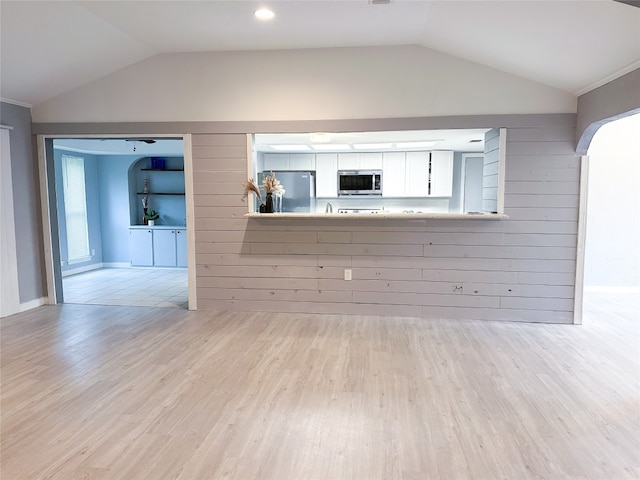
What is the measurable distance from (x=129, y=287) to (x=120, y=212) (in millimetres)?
2537

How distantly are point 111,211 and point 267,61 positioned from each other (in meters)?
5.39

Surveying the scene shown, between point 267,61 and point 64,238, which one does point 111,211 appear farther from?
point 267,61

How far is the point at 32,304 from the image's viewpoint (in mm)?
4898

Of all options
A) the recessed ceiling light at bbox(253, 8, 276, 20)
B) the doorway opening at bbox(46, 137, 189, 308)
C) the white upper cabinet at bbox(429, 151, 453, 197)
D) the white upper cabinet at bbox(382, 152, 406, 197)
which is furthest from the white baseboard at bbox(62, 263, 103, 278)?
the white upper cabinet at bbox(429, 151, 453, 197)

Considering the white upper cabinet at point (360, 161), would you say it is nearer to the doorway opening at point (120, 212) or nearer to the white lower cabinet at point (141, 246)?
the doorway opening at point (120, 212)

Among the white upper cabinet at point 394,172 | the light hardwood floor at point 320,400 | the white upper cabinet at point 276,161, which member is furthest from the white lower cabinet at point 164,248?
the white upper cabinet at point 394,172

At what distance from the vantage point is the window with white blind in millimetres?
7340

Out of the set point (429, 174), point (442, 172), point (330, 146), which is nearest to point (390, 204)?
point (429, 174)

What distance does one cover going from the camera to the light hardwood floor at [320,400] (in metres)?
2.02

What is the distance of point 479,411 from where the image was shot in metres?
2.50

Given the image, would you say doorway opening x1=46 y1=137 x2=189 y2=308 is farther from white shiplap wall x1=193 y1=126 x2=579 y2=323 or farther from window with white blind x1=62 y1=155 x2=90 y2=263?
white shiplap wall x1=193 y1=126 x2=579 y2=323

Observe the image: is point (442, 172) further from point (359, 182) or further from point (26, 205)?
point (26, 205)

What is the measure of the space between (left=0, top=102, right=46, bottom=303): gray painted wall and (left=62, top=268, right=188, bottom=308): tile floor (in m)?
0.56

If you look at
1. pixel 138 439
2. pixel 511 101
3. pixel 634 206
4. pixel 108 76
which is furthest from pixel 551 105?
pixel 108 76
